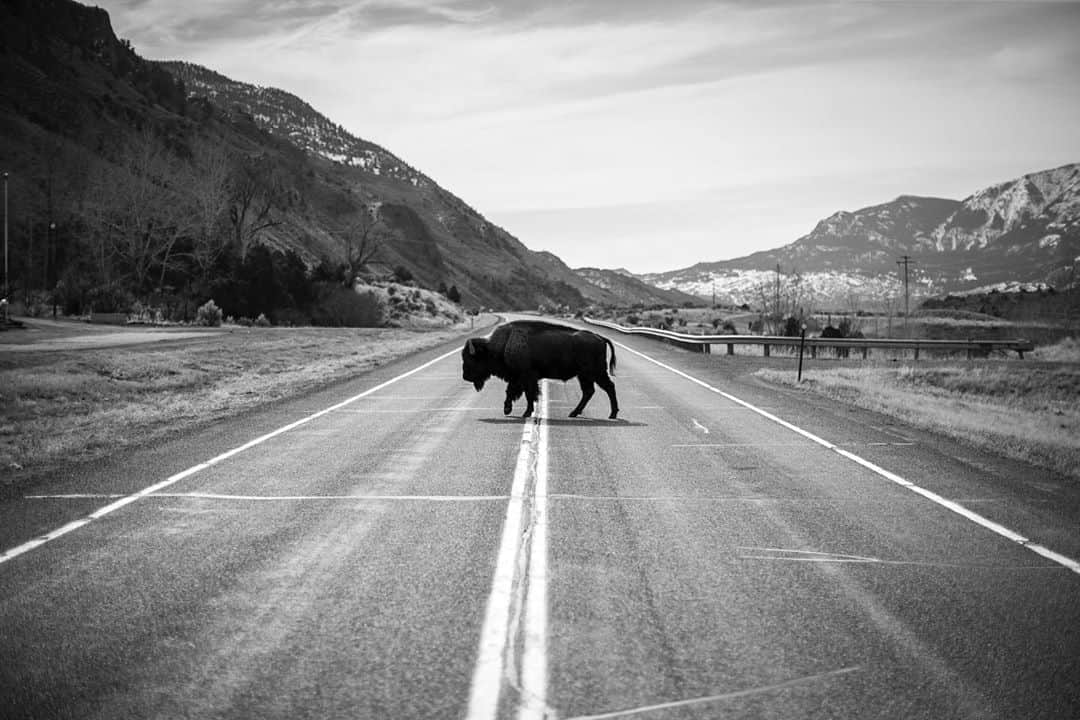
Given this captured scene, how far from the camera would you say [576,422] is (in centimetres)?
1409

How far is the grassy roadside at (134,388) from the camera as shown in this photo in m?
12.1

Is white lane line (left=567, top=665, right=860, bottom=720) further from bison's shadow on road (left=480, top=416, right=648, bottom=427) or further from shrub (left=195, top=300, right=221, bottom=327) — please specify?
shrub (left=195, top=300, right=221, bottom=327)

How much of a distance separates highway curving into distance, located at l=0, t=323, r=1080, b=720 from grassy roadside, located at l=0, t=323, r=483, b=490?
2376 mm

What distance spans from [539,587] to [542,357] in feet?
31.3

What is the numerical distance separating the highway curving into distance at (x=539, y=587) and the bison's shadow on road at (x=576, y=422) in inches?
113

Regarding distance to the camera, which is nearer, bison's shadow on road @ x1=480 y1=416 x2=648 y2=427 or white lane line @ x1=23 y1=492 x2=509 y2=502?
white lane line @ x1=23 y1=492 x2=509 y2=502

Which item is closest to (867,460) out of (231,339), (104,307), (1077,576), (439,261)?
(1077,576)

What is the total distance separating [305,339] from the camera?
4084cm

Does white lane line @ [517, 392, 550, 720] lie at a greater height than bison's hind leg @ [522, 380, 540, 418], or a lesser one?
lesser

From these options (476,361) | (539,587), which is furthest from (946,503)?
(476,361)

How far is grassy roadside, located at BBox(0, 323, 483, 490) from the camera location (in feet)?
39.6

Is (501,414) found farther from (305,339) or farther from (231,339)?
(305,339)

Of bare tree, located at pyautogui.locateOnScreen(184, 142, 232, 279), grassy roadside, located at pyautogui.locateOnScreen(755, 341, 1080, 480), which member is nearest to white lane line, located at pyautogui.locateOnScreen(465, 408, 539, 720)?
grassy roadside, located at pyautogui.locateOnScreen(755, 341, 1080, 480)

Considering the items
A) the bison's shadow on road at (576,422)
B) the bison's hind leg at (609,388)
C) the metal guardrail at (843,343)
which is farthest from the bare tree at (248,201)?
the bison's shadow on road at (576,422)
